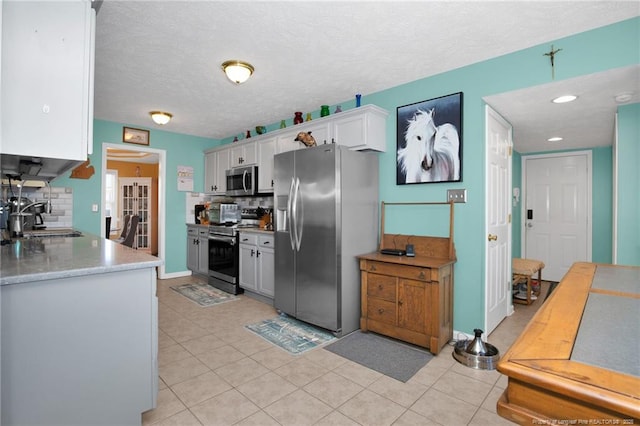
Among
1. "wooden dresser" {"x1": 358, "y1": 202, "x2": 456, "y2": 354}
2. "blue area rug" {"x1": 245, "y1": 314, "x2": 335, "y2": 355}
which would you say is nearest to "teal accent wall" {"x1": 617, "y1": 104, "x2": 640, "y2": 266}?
"wooden dresser" {"x1": 358, "y1": 202, "x2": 456, "y2": 354}

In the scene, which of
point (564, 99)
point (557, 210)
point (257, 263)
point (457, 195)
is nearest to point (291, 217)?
point (257, 263)

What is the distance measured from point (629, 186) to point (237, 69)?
356 centimetres

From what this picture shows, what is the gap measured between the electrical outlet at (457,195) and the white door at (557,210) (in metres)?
3.23

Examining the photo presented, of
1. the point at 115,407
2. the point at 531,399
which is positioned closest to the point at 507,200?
the point at 531,399

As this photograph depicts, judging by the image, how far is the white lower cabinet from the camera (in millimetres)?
3959

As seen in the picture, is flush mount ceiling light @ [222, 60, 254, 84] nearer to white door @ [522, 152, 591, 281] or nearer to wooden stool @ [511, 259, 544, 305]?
wooden stool @ [511, 259, 544, 305]

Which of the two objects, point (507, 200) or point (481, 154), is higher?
point (481, 154)

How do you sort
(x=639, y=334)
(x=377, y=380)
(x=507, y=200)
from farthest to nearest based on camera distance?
(x=507, y=200) < (x=377, y=380) < (x=639, y=334)

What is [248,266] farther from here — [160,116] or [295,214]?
[160,116]

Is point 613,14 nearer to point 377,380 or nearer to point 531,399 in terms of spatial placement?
point 531,399

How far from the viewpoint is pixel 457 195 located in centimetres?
294

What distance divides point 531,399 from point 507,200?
318 cm

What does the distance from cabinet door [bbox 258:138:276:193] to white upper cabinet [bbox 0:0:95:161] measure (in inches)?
115

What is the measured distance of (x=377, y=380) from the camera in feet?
7.41
